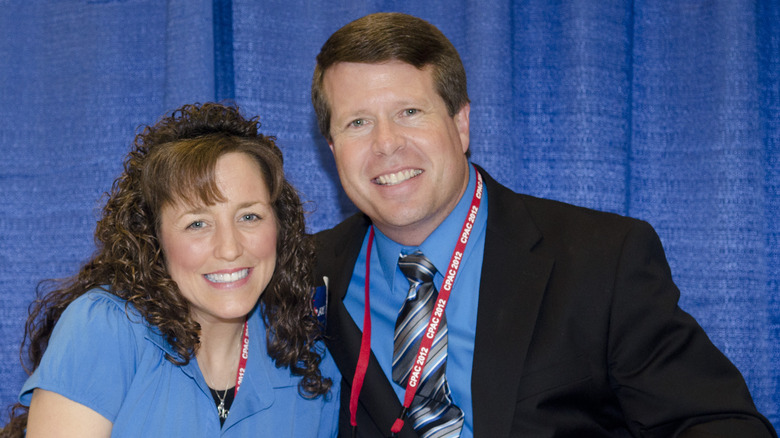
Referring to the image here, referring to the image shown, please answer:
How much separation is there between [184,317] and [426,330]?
0.62 metres

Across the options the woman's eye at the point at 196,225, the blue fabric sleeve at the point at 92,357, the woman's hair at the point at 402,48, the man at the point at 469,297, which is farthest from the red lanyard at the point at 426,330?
the blue fabric sleeve at the point at 92,357

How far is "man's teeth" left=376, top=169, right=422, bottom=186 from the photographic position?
1748 millimetres

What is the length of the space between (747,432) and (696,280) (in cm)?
85

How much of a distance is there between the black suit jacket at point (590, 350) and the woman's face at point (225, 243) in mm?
406

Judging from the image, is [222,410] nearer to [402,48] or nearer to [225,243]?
[225,243]


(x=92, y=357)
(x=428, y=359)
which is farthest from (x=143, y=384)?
(x=428, y=359)

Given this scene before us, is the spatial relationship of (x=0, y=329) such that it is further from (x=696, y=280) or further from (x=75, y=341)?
(x=696, y=280)

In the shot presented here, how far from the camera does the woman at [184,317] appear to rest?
5.07ft

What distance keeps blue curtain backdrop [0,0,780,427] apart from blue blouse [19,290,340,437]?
755 millimetres

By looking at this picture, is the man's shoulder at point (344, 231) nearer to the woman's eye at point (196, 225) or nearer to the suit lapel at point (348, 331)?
the suit lapel at point (348, 331)

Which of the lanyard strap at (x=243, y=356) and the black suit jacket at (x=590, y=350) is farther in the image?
the lanyard strap at (x=243, y=356)

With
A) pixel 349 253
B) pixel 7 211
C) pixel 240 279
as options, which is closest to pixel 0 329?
pixel 7 211

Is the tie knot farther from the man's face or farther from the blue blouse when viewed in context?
the blue blouse

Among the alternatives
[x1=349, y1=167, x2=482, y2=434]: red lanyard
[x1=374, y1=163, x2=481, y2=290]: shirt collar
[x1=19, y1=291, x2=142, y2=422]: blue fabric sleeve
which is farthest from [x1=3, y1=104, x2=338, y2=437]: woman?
[x1=374, y1=163, x2=481, y2=290]: shirt collar
